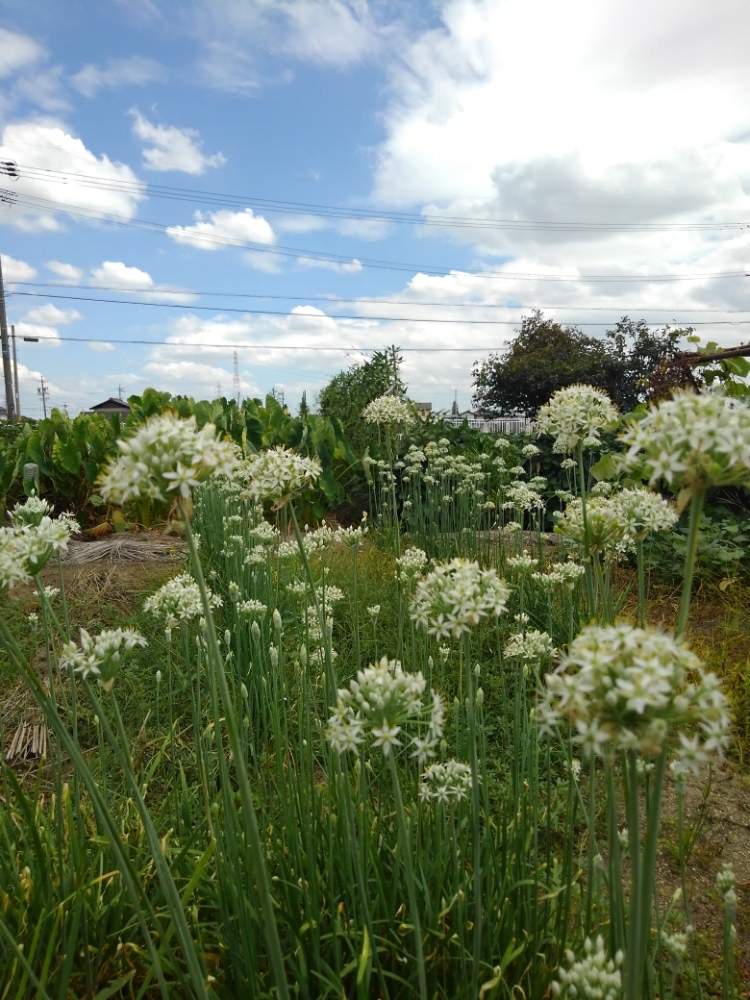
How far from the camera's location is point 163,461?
138 cm

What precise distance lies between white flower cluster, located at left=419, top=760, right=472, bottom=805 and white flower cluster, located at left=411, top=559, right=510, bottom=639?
1.97 ft

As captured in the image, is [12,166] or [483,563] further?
[12,166]

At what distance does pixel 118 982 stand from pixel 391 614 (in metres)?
3.77

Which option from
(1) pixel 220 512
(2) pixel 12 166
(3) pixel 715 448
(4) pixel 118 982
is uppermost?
(2) pixel 12 166

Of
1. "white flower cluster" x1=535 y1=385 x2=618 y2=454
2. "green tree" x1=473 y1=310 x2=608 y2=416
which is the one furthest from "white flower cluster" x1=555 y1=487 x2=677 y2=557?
"green tree" x1=473 y1=310 x2=608 y2=416

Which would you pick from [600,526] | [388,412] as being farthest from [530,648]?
[388,412]

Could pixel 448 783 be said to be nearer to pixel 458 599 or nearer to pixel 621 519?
pixel 458 599

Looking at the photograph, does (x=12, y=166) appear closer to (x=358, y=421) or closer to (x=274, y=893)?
(x=358, y=421)

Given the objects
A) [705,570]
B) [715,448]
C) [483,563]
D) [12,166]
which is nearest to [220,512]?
[483,563]

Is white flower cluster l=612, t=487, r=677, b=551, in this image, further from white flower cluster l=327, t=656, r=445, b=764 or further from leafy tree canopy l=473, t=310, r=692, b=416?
leafy tree canopy l=473, t=310, r=692, b=416

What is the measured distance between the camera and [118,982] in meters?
1.84

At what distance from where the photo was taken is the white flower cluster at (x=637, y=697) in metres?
0.99

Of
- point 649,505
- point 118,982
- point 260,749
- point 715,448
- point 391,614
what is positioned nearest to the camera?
point 715,448

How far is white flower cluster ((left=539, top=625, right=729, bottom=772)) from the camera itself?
0.99 m
